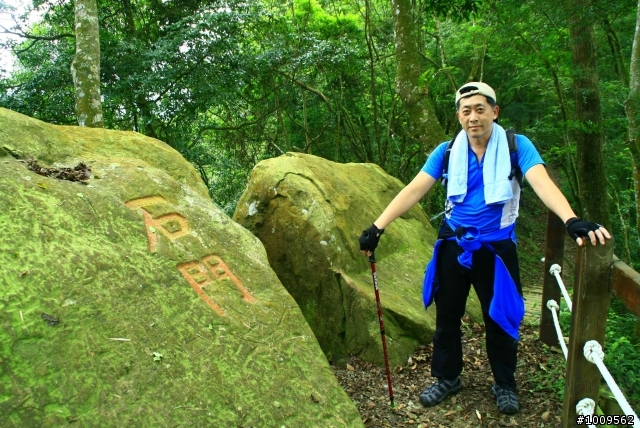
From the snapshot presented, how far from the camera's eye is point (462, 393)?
3.55 meters

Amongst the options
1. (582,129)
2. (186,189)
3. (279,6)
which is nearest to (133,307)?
(186,189)

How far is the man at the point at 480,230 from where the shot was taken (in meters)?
2.89

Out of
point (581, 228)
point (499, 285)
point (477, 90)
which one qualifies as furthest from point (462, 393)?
point (477, 90)

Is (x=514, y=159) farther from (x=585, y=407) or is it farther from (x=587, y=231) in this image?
(x=585, y=407)

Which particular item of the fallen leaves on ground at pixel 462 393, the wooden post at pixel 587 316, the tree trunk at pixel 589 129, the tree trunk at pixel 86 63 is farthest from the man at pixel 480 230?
the tree trunk at pixel 86 63

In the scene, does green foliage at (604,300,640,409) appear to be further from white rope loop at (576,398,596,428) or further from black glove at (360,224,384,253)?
black glove at (360,224,384,253)

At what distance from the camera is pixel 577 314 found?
2.29 meters

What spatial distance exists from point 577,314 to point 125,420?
2105 mm

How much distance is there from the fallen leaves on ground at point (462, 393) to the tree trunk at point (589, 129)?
352 centimetres

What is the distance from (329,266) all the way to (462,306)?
4.36 ft

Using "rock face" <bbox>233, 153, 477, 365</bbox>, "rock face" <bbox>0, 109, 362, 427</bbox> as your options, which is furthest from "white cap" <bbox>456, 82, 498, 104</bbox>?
"rock face" <bbox>233, 153, 477, 365</bbox>

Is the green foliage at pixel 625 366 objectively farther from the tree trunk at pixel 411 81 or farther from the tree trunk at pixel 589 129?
the tree trunk at pixel 411 81

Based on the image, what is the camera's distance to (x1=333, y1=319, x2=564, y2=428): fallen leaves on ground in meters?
3.26

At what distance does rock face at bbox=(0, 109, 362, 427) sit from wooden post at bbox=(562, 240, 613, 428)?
44.2 inches
